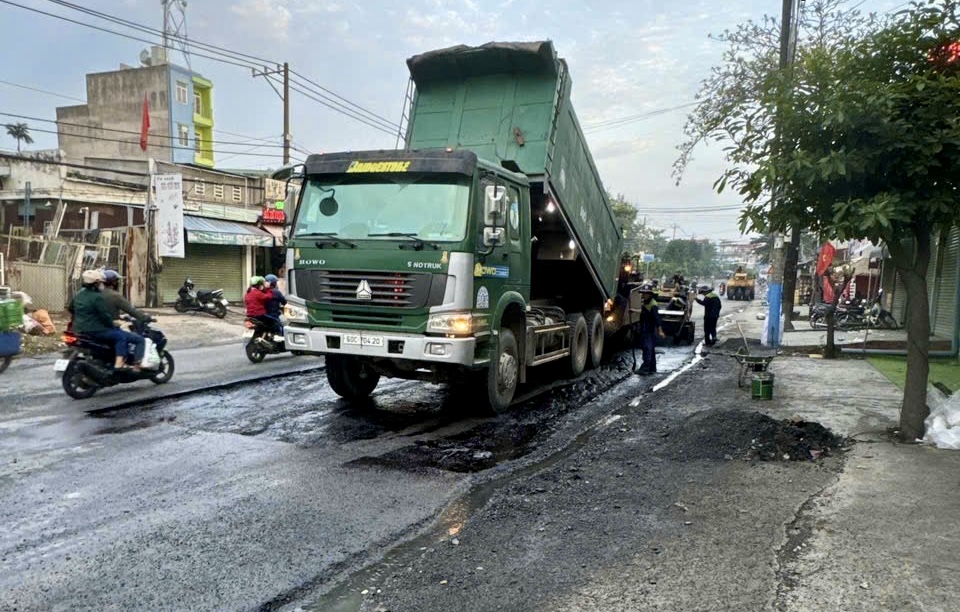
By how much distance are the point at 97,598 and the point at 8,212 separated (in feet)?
69.8

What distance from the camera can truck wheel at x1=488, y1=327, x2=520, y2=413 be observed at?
23.5ft

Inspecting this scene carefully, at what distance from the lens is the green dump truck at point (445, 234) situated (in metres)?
6.39

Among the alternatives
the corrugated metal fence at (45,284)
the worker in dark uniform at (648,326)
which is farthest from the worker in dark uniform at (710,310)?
the corrugated metal fence at (45,284)

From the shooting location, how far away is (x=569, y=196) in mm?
9281

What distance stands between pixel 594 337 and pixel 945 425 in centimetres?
566

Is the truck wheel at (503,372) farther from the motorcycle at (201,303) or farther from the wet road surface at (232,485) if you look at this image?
the motorcycle at (201,303)

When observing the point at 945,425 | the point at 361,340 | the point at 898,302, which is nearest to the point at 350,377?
the point at 361,340

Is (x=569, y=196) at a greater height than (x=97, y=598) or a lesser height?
greater

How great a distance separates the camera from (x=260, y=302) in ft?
36.1

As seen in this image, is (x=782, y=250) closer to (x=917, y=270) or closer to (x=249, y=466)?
(x=917, y=270)

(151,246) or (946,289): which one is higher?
(151,246)

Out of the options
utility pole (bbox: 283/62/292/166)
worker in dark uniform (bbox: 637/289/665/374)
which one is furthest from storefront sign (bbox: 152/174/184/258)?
worker in dark uniform (bbox: 637/289/665/374)

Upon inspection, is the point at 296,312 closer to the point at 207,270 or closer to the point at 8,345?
the point at 8,345

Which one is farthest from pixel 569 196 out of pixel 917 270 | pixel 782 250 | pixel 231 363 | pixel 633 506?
pixel 782 250
